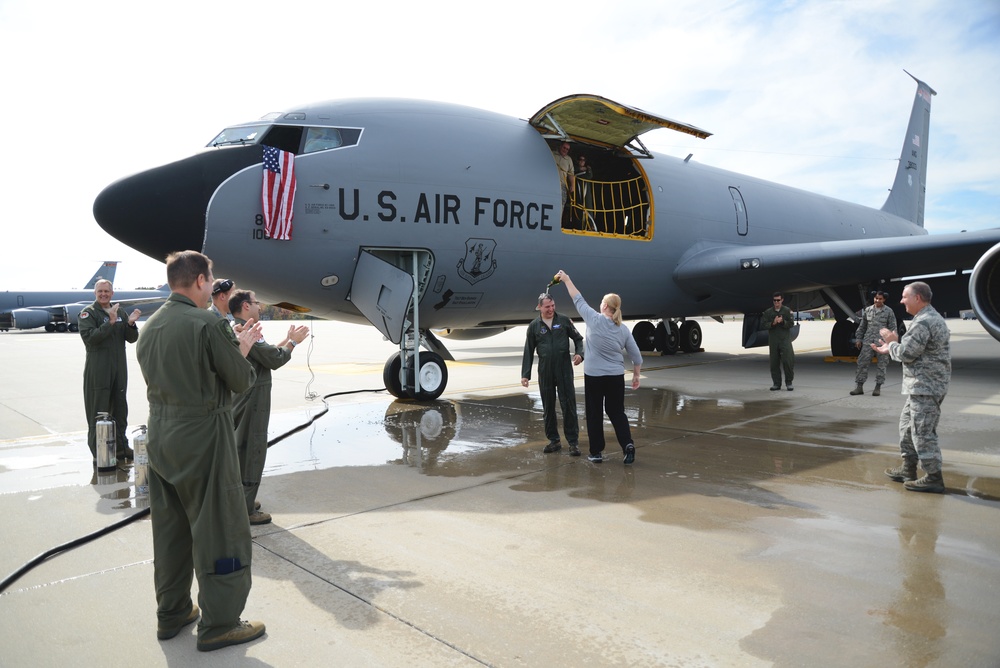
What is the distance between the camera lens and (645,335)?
1927 cm

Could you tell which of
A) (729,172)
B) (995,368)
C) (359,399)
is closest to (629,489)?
(359,399)

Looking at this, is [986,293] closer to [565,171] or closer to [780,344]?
[780,344]

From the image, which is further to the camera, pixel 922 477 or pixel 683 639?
pixel 922 477

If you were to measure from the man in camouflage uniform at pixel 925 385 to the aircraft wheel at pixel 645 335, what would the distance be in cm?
1369

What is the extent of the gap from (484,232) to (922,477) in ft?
21.2

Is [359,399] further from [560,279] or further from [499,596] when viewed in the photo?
[499,596]

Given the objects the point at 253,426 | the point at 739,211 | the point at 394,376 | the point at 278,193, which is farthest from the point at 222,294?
the point at 739,211

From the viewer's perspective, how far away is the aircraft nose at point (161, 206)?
780cm

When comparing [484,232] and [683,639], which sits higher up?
[484,232]

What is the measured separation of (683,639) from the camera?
292 cm

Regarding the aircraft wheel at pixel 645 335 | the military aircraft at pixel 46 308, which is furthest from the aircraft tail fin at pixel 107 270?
the aircraft wheel at pixel 645 335

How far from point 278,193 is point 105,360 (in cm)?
293

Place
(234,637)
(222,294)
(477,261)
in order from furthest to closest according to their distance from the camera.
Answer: (477,261) < (222,294) < (234,637)

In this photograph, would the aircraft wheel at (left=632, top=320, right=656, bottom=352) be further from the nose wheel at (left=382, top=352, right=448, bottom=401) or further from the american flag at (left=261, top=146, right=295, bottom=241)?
the american flag at (left=261, top=146, right=295, bottom=241)
